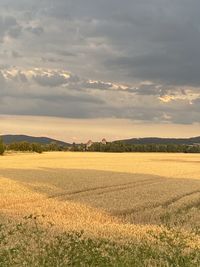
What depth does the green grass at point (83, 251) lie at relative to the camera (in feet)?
33.0

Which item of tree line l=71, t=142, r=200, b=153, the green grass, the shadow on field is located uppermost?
tree line l=71, t=142, r=200, b=153

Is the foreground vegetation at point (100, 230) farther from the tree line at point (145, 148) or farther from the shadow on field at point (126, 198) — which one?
the tree line at point (145, 148)

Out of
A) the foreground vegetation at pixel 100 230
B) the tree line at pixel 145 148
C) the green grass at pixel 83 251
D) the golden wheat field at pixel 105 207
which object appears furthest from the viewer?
the tree line at pixel 145 148

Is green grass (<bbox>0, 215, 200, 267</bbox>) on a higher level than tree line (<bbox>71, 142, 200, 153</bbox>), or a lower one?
lower

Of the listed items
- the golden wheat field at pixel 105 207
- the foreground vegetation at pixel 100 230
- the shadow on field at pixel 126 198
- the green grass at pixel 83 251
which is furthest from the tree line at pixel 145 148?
the green grass at pixel 83 251

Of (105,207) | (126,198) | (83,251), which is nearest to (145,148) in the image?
(126,198)

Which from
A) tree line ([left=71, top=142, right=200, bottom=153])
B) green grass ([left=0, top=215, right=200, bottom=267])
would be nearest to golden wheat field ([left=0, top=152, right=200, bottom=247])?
green grass ([left=0, top=215, right=200, bottom=267])

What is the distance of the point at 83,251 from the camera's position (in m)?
10.9

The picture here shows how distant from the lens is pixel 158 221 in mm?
16281

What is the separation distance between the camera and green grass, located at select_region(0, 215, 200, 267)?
33.0 ft

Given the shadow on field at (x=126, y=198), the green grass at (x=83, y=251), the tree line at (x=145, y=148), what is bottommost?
the green grass at (x=83, y=251)

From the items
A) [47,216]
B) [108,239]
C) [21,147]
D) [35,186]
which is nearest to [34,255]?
[108,239]

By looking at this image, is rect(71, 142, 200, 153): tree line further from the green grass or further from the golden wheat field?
the green grass

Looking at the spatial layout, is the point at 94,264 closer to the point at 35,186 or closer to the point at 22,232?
the point at 22,232
